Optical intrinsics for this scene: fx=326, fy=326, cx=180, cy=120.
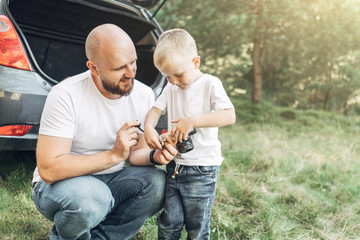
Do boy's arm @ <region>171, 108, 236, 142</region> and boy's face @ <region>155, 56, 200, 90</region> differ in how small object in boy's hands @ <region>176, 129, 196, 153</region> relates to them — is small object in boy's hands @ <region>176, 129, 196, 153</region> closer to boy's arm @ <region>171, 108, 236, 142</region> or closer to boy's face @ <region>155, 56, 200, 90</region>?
boy's arm @ <region>171, 108, 236, 142</region>

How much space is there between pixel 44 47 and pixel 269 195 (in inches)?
108

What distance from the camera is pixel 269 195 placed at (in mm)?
2832

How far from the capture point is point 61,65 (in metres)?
3.52

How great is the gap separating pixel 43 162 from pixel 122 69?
663 millimetres

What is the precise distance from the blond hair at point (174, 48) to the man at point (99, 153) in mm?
197

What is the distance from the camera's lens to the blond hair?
1.77 metres

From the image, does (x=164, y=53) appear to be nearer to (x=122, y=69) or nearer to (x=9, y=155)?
(x=122, y=69)

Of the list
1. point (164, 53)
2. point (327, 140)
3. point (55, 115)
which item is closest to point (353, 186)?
point (327, 140)

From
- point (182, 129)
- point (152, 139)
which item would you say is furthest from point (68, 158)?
point (182, 129)

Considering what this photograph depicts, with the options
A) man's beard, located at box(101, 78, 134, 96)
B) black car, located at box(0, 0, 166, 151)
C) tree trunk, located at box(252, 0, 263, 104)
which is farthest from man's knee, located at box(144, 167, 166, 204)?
tree trunk, located at box(252, 0, 263, 104)

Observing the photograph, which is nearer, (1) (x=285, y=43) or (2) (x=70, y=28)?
(2) (x=70, y=28)

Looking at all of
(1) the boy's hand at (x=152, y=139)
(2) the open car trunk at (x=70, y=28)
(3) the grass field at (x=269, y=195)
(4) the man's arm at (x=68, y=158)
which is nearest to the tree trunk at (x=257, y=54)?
(3) the grass field at (x=269, y=195)

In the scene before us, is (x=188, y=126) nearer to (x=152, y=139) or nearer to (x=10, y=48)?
(x=152, y=139)

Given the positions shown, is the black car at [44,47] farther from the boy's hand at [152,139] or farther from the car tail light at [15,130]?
the boy's hand at [152,139]
